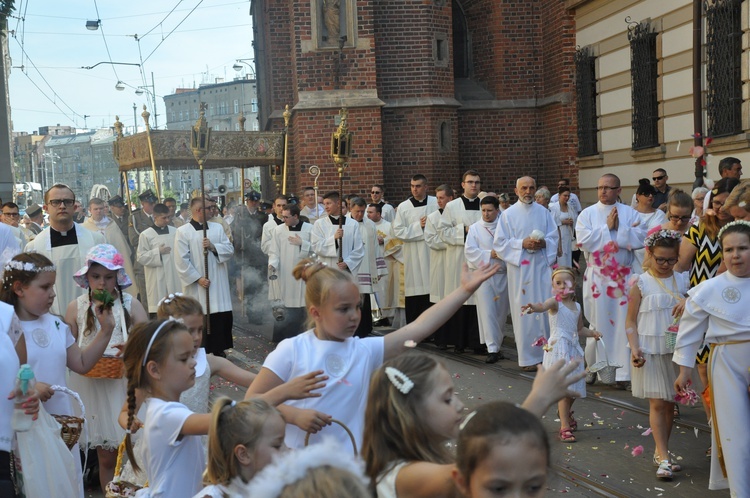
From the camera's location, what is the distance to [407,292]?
51.0 feet

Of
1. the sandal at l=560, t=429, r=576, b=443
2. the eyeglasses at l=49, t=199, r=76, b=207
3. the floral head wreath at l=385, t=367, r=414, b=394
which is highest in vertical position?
the eyeglasses at l=49, t=199, r=76, b=207

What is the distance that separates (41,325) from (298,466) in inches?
149

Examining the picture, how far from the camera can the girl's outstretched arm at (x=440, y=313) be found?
170 inches

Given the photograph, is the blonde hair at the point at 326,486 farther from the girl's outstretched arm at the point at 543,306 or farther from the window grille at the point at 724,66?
the window grille at the point at 724,66

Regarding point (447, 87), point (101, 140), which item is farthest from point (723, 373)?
point (101, 140)

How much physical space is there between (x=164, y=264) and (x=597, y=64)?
10.2m

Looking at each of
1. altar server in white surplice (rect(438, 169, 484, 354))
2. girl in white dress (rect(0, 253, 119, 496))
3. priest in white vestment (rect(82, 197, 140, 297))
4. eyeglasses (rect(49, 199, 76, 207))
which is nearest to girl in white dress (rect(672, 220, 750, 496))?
girl in white dress (rect(0, 253, 119, 496))

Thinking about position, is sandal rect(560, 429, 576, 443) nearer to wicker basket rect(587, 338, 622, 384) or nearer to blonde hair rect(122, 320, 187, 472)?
wicker basket rect(587, 338, 622, 384)

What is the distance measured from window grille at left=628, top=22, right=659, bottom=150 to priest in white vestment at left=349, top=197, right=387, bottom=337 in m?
5.54

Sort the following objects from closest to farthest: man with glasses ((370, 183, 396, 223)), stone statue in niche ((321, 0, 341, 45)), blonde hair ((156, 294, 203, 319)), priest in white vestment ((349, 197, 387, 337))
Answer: blonde hair ((156, 294, 203, 319))
priest in white vestment ((349, 197, 387, 337))
man with glasses ((370, 183, 396, 223))
stone statue in niche ((321, 0, 341, 45))

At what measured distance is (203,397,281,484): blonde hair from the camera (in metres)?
3.53

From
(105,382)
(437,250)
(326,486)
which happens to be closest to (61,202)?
(105,382)

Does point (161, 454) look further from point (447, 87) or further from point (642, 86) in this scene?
point (447, 87)

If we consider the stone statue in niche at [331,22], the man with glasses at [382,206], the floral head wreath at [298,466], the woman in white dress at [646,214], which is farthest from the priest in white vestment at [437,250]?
the floral head wreath at [298,466]
